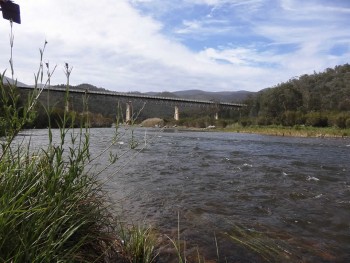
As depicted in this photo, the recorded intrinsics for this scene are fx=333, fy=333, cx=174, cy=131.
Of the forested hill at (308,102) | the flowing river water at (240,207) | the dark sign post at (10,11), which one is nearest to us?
the dark sign post at (10,11)

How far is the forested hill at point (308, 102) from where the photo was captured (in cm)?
6517

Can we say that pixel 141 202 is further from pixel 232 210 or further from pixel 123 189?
pixel 232 210

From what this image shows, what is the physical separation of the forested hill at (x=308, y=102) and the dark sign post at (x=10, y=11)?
5964 cm

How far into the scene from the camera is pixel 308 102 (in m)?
88.1

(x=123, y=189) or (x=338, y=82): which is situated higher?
(x=338, y=82)

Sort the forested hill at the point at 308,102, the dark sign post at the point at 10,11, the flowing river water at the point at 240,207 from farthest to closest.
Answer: the forested hill at the point at 308,102, the flowing river water at the point at 240,207, the dark sign post at the point at 10,11

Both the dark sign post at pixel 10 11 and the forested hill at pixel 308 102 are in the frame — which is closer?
the dark sign post at pixel 10 11

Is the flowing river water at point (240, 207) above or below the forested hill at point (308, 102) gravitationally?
below

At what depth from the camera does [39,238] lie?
2.49m

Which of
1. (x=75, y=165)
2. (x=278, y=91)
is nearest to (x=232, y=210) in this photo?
(x=75, y=165)

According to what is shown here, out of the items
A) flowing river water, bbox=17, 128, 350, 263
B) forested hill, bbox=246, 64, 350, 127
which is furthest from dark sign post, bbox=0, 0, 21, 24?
forested hill, bbox=246, 64, 350, 127

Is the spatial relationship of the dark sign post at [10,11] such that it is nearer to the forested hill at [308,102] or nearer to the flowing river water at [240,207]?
the flowing river water at [240,207]

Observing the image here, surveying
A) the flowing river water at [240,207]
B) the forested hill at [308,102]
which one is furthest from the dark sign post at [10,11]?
the forested hill at [308,102]

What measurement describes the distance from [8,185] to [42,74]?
0.99m
